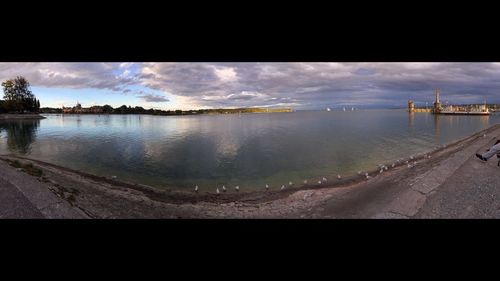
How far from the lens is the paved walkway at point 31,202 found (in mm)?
7570

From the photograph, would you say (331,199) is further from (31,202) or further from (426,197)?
(31,202)

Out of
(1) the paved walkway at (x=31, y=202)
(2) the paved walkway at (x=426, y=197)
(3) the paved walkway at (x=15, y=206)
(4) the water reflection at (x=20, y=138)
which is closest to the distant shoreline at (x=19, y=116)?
(4) the water reflection at (x=20, y=138)

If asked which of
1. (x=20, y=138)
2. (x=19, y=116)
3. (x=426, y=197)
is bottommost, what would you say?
(x=426, y=197)

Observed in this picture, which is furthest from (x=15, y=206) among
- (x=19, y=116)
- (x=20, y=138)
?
(x=19, y=116)

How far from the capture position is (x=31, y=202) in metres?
8.26

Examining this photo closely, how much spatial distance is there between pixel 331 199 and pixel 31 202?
11392 millimetres

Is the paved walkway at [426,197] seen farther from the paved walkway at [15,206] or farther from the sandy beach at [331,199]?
the paved walkway at [15,206]

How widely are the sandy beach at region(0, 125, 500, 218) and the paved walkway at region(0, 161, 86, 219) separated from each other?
0.93 feet

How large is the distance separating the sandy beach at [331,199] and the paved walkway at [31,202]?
0.93ft
